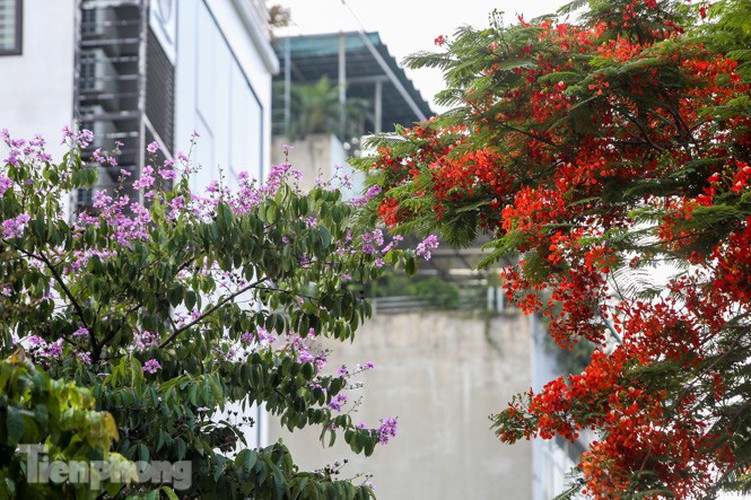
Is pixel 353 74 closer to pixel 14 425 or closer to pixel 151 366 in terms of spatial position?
pixel 151 366

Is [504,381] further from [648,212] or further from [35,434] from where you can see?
[35,434]

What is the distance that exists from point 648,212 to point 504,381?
868 inches

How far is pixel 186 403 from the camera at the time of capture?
6395 millimetres

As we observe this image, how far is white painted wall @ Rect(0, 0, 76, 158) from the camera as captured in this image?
41.0ft

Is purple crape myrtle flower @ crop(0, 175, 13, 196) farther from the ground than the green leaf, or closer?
farther from the ground

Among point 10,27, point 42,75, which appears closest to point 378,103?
point 10,27

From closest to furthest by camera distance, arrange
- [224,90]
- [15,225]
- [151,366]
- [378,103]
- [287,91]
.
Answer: [15,225] → [151,366] → [224,90] → [378,103] → [287,91]

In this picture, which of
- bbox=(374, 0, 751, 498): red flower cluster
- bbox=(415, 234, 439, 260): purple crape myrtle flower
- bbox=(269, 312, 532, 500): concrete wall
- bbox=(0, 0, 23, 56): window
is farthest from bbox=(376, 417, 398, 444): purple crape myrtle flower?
bbox=(269, 312, 532, 500): concrete wall

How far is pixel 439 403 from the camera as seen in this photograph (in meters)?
28.5

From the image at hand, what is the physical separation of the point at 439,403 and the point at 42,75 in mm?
17246

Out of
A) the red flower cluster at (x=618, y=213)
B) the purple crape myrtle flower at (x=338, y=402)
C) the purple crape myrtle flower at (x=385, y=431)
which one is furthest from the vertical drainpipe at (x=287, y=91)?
the purple crape myrtle flower at (x=385, y=431)

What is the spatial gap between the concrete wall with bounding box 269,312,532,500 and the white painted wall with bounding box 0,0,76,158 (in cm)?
1606

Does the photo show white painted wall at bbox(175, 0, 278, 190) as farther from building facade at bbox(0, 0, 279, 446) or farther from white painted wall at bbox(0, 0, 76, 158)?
white painted wall at bbox(0, 0, 76, 158)

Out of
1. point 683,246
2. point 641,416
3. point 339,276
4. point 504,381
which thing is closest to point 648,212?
point 683,246
